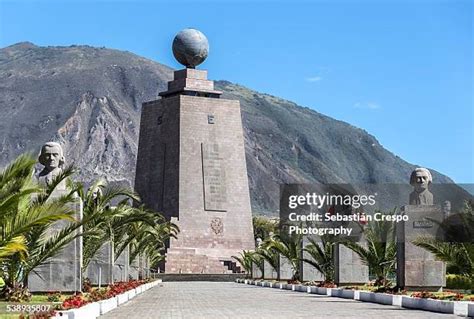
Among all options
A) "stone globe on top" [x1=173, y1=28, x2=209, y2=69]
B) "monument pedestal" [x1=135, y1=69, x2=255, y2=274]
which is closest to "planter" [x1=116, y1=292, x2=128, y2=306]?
"monument pedestal" [x1=135, y1=69, x2=255, y2=274]

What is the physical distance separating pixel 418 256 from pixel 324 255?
7392 mm

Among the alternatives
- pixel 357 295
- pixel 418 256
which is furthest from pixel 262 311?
pixel 418 256

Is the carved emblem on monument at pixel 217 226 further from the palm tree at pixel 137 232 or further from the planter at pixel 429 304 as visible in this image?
the planter at pixel 429 304

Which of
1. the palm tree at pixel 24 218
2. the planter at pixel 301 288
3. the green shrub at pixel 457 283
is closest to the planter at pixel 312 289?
the planter at pixel 301 288

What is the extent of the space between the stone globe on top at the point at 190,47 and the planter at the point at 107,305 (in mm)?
39901

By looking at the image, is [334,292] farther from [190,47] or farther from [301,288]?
[190,47]

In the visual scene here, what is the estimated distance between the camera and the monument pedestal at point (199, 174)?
5925 cm

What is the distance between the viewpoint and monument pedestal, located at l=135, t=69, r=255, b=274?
59250 millimetres

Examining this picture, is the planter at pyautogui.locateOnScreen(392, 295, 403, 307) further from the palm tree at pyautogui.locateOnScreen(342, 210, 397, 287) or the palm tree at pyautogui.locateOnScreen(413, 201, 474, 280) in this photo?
the palm tree at pyautogui.locateOnScreen(342, 210, 397, 287)

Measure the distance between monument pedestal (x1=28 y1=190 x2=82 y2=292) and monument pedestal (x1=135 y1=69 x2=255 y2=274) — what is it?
36595mm

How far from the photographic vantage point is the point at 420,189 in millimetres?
26375

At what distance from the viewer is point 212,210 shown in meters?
60.2

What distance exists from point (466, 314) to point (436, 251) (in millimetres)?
3586

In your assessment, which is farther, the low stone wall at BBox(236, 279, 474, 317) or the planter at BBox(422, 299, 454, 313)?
the planter at BBox(422, 299, 454, 313)
